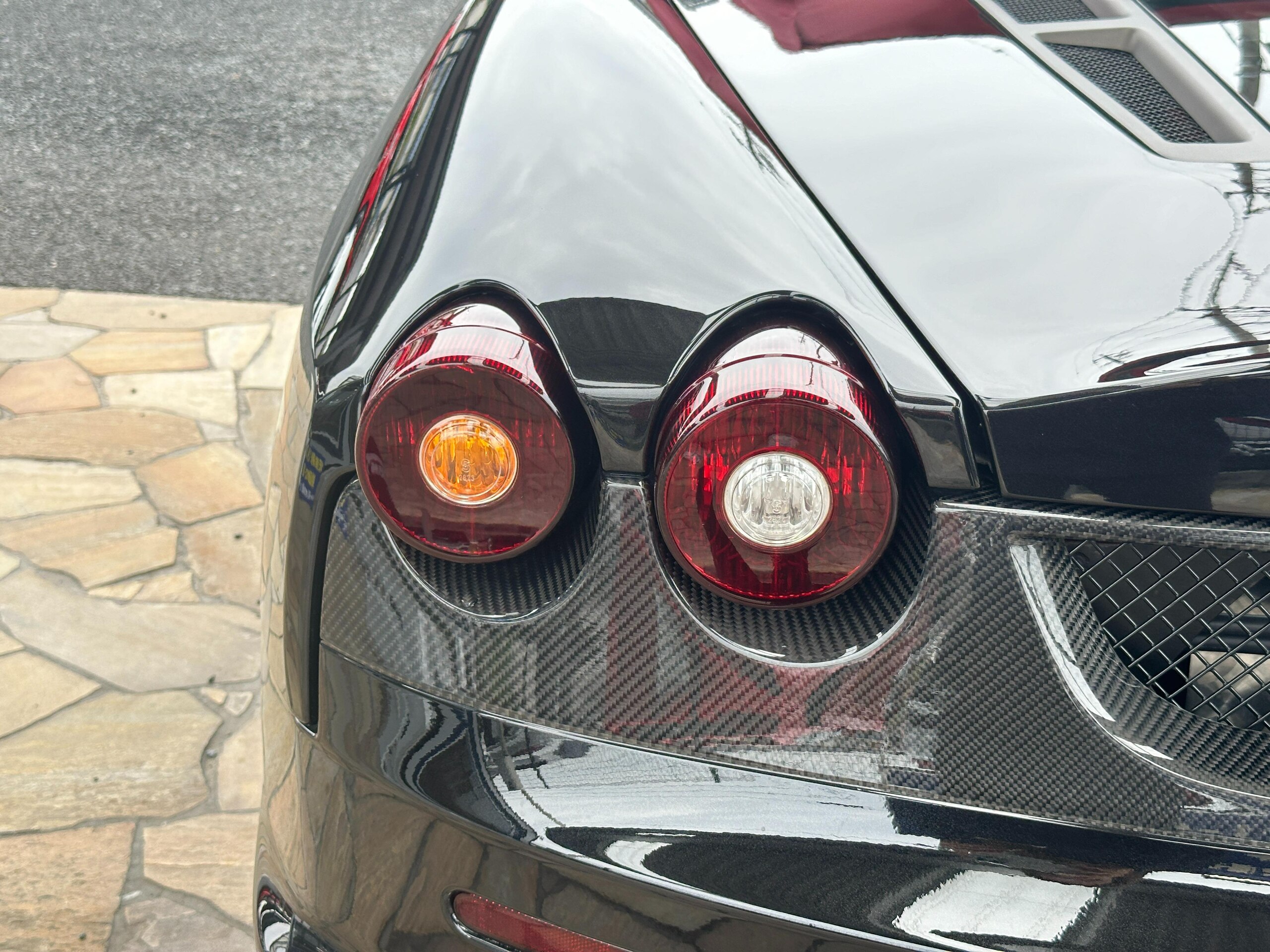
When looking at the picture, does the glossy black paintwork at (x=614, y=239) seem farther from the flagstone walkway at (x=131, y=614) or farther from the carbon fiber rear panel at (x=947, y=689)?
the flagstone walkway at (x=131, y=614)

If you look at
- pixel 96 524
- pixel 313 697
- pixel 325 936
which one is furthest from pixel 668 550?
pixel 96 524

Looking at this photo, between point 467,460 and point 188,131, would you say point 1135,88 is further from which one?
point 188,131

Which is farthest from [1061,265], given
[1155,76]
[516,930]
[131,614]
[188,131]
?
[188,131]

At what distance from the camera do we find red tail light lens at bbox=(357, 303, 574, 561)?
927 mm

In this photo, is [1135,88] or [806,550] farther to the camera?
[1135,88]

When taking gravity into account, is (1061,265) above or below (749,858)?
above

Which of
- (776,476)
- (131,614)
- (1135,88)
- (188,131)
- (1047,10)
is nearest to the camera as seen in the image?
(776,476)

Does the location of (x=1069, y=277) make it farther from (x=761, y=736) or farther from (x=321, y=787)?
(x=321, y=787)

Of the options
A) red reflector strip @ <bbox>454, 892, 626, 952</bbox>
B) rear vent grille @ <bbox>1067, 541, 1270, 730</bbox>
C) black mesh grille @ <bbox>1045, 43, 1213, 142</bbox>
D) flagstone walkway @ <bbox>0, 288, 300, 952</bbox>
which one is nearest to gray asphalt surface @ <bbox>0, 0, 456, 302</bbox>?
flagstone walkway @ <bbox>0, 288, 300, 952</bbox>

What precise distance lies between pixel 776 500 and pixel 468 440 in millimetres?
252

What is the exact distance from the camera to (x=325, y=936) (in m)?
1.13

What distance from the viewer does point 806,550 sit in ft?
3.08

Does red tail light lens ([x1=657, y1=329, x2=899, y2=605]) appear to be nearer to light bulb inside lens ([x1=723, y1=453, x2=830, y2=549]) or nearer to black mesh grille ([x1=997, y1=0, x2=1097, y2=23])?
light bulb inside lens ([x1=723, y1=453, x2=830, y2=549])

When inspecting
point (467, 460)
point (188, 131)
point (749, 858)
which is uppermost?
point (467, 460)
